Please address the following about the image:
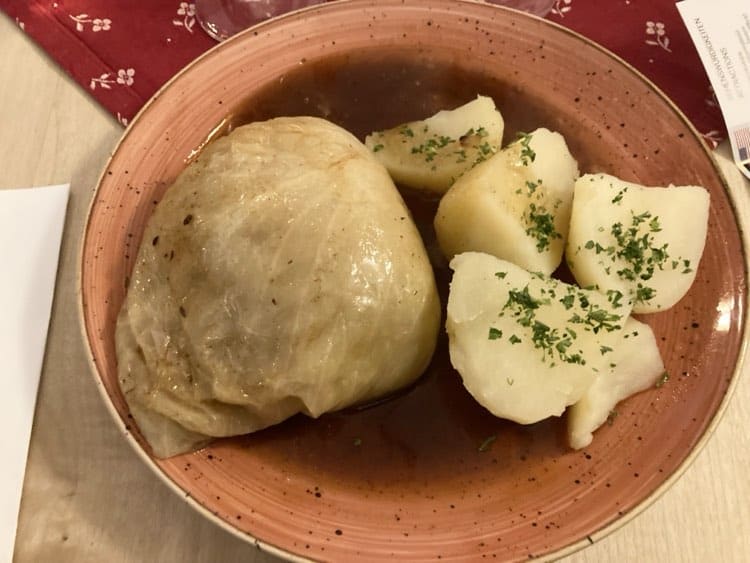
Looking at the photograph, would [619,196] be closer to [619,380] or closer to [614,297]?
[614,297]

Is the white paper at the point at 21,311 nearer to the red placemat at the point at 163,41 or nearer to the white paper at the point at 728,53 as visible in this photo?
the red placemat at the point at 163,41

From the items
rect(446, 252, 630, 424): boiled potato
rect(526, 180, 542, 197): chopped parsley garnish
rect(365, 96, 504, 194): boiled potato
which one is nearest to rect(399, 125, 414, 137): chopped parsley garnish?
rect(365, 96, 504, 194): boiled potato

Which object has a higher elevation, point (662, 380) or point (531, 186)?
point (531, 186)

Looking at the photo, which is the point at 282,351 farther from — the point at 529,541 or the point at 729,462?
the point at 729,462

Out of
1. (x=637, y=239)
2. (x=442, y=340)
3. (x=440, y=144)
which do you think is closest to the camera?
(x=637, y=239)

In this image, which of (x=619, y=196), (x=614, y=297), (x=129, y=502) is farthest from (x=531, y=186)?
Answer: (x=129, y=502)
